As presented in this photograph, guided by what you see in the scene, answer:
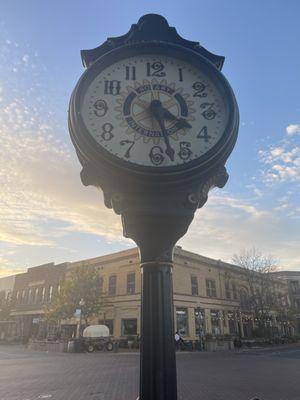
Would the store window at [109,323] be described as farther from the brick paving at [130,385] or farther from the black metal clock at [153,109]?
the black metal clock at [153,109]

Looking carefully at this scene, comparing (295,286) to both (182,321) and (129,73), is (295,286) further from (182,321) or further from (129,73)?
(129,73)

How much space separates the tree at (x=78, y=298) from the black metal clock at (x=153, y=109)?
28907 millimetres

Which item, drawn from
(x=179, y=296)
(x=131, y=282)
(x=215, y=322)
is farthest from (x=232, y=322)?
(x=131, y=282)

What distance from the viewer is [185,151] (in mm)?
2090

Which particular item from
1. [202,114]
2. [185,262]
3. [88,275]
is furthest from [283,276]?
[202,114]

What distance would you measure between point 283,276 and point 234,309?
65.7 feet

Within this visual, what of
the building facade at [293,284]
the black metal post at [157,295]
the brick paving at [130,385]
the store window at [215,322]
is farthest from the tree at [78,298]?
the building facade at [293,284]

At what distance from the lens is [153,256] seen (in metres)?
1.91

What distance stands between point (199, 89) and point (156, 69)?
12.5 inches

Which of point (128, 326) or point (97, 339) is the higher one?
point (128, 326)

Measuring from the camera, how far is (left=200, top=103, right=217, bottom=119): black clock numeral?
7.25 ft

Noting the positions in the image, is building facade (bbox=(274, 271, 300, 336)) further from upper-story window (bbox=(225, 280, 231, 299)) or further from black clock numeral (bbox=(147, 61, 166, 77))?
black clock numeral (bbox=(147, 61, 166, 77))

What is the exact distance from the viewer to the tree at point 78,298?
1164 inches

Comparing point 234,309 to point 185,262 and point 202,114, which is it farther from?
point 202,114
